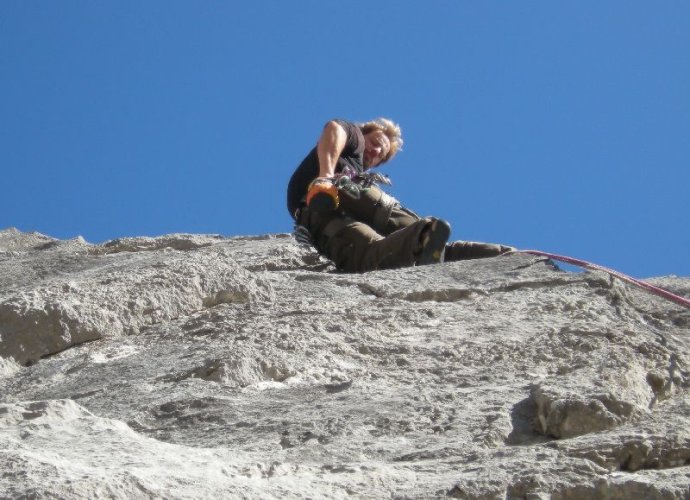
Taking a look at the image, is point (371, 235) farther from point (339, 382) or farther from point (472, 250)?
point (339, 382)

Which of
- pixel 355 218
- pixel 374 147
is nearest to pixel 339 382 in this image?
pixel 355 218

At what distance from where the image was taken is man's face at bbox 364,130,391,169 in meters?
6.31

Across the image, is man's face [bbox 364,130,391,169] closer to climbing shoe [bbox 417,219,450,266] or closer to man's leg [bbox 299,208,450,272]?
man's leg [bbox 299,208,450,272]

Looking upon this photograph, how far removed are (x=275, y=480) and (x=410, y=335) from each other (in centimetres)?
137

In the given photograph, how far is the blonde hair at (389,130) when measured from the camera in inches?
251

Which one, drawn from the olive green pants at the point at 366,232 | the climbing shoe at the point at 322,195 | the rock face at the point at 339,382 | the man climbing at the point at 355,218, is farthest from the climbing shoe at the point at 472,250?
the rock face at the point at 339,382

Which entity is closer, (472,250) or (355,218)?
(472,250)

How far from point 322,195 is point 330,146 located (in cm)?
32

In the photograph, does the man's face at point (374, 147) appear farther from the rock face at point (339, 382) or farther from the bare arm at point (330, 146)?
the rock face at point (339, 382)

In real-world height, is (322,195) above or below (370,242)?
above

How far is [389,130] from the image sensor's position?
646cm

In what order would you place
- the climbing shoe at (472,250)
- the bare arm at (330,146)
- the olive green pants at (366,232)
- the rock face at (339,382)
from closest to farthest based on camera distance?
1. the rock face at (339,382)
2. the olive green pants at (366,232)
3. the climbing shoe at (472,250)
4. the bare arm at (330,146)

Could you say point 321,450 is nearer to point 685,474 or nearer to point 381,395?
point 381,395

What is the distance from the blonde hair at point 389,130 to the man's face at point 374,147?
30 mm
